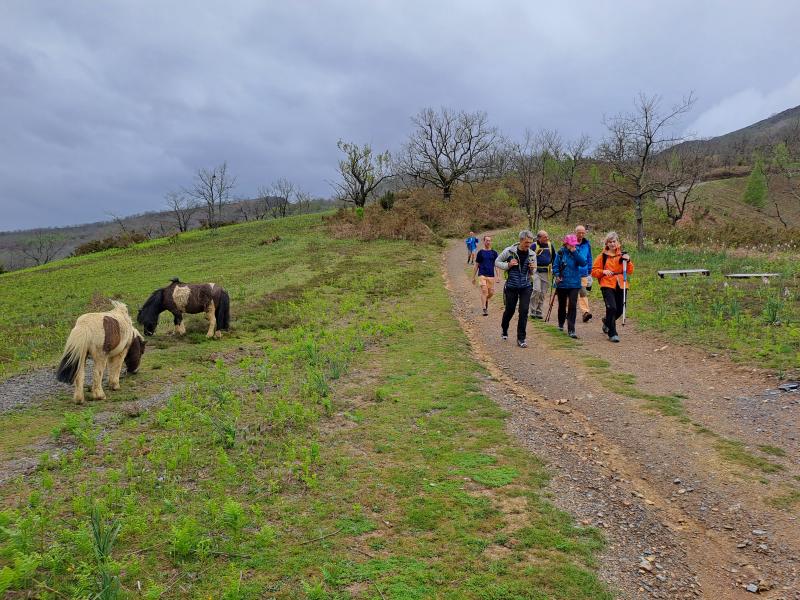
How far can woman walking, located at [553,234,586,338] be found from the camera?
1061cm

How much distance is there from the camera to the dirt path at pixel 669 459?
3.76 meters

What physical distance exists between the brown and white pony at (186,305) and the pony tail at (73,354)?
14.6ft

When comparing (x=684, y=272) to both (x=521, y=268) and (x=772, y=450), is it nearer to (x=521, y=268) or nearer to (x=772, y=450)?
(x=521, y=268)

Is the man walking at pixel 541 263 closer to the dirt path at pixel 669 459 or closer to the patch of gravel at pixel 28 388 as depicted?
the dirt path at pixel 669 459

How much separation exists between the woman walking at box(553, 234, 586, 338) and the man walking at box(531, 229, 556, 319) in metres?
0.86

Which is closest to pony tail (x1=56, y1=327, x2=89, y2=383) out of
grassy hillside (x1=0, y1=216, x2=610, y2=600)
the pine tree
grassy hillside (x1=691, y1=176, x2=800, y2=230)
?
grassy hillside (x1=0, y1=216, x2=610, y2=600)

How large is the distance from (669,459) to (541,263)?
737 cm

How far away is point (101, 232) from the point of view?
152 m

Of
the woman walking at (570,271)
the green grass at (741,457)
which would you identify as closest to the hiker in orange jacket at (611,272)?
the woman walking at (570,271)

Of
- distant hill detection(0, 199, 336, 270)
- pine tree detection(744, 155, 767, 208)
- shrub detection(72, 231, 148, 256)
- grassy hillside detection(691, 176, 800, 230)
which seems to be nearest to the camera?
shrub detection(72, 231, 148, 256)

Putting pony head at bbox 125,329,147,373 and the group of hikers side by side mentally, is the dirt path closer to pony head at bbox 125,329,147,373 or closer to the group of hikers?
the group of hikers

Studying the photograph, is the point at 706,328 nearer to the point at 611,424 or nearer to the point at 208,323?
the point at 611,424

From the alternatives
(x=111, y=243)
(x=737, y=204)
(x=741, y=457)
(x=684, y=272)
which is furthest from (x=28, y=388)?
(x=737, y=204)

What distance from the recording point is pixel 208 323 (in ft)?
42.9
